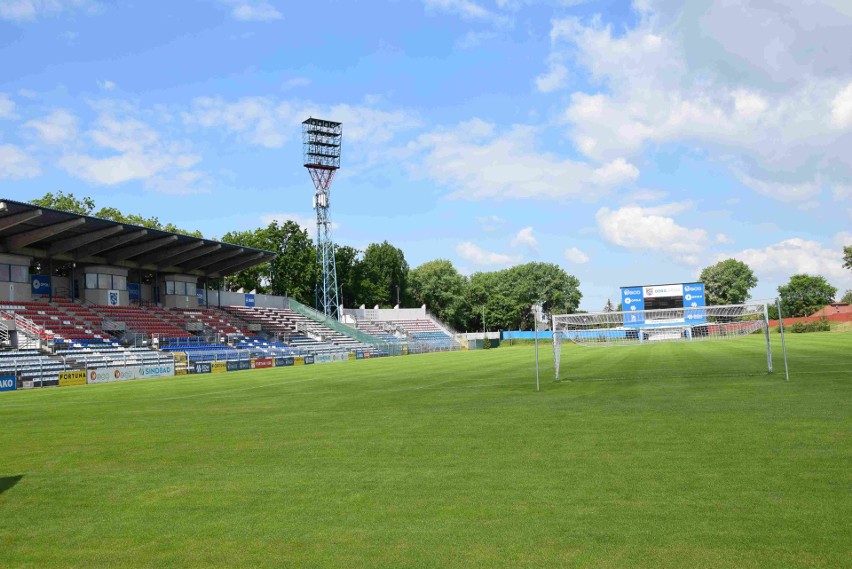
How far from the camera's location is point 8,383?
31.1 metres

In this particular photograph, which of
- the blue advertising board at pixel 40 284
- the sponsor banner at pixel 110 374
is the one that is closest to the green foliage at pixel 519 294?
the blue advertising board at pixel 40 284

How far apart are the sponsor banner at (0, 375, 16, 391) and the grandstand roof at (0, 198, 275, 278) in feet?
37.4

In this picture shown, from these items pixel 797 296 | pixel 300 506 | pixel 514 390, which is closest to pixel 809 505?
pixel 300 506

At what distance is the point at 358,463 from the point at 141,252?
154 feet

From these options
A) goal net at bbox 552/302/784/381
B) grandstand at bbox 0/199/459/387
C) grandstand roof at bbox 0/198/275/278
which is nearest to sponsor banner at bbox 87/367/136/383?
grandstand at bbox 0/199/459/387

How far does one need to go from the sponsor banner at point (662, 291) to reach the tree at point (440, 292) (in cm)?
5632

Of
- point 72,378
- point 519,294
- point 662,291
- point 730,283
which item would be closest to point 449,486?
point 72,378

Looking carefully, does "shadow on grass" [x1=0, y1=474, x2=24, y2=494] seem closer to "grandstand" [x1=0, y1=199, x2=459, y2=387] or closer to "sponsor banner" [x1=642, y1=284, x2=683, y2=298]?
"grandstand" [x1=0, y1=199, x2=459, y2=387]

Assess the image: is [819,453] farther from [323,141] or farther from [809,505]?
[323,141]

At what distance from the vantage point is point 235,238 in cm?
8212

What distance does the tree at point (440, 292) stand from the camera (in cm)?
11631

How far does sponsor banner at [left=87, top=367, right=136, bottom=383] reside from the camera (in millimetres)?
35250

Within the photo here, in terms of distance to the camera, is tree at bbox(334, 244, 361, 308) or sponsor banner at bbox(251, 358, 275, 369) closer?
sponsor banner at bbox(251, 358, 275, 369)

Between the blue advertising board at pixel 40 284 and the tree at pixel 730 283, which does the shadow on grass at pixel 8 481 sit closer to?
the blue advertising board at pixel 40 284
